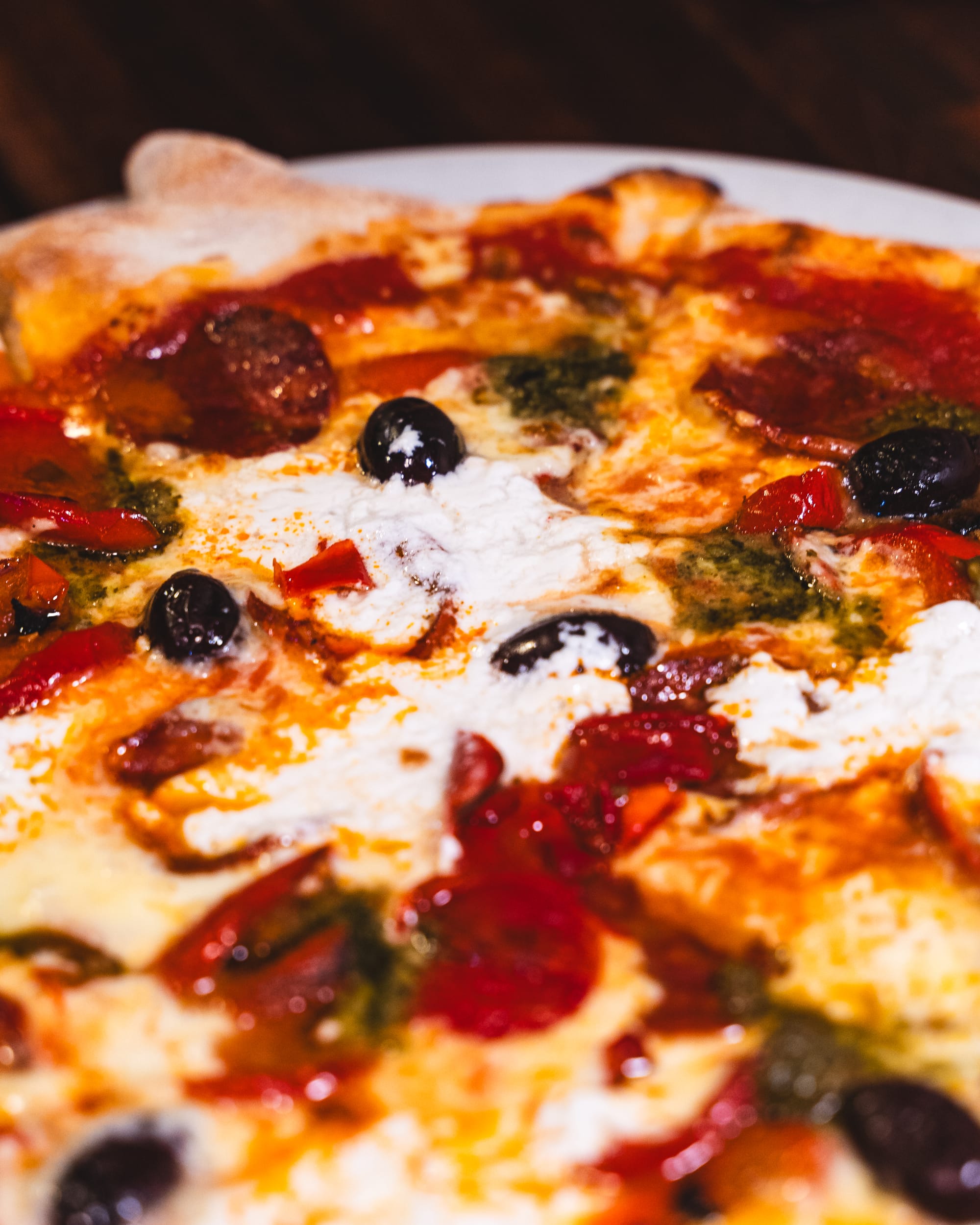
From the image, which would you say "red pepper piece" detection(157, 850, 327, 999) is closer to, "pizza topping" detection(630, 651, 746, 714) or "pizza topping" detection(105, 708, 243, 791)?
"pizza topping" detection(105, 708, 243, 791)

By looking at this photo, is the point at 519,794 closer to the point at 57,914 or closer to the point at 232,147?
the point at 57,914

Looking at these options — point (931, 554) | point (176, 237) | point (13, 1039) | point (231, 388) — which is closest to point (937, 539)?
point (931, 554)

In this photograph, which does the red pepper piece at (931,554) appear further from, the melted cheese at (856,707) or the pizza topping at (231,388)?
the pizza topping at (231,388)

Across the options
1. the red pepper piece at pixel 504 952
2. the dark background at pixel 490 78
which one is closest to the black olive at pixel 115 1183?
the red pepper piece at pixel 504 952

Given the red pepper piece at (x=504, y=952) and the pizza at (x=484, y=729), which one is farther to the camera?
the red pepper piece at (x=504, y=952)

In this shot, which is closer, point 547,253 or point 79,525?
point 79,525

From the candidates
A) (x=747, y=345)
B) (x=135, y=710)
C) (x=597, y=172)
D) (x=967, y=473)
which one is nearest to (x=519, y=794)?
(x=135, y=710)

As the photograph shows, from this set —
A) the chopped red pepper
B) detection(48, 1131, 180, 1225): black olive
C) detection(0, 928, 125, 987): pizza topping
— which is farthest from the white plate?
detection(48, 1131, 180, 1225): black olive

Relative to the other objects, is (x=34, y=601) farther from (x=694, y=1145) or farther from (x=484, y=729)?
(x=694, y=1145)
